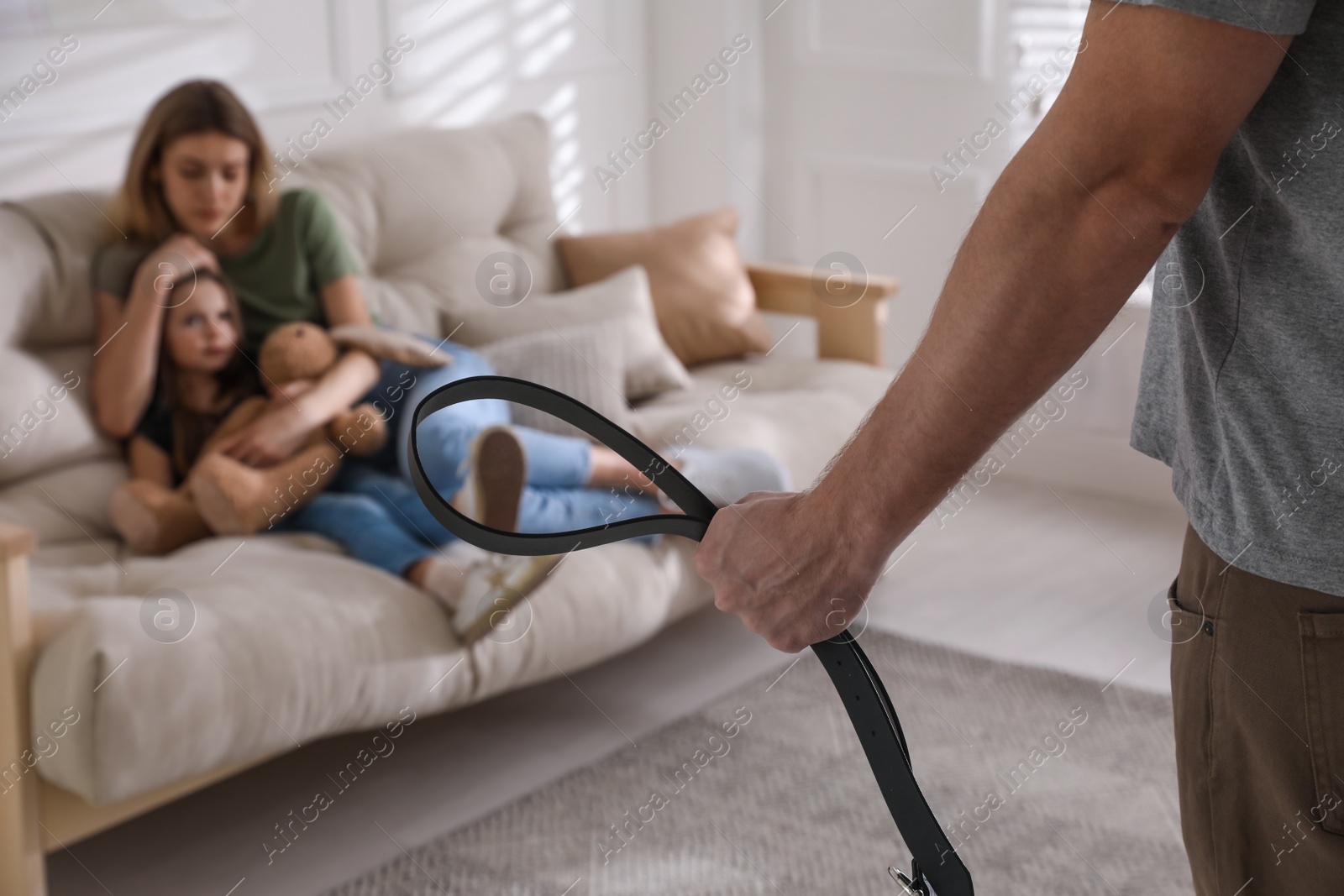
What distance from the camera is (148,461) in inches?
76.5

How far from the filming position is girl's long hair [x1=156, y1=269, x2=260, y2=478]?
1948mm

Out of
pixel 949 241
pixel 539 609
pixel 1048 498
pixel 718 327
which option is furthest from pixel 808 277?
pixel 539 609

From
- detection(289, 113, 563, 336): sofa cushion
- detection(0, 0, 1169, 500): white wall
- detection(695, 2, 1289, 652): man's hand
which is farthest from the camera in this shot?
detection(0, 0, 1169, 500): white wall

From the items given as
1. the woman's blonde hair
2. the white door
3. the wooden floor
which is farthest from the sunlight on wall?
the wooden floor

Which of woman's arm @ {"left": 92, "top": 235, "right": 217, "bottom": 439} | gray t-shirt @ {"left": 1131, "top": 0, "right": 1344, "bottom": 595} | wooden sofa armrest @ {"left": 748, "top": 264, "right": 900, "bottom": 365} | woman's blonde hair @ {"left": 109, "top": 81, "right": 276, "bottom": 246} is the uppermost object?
gray t-shirt @ {"left": 1131, "top": 0, "right": 1344, "bottom": 595}

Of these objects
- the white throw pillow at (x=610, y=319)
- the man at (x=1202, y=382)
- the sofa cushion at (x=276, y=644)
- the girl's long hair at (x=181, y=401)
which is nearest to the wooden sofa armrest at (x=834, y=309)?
the white throw pillow at (x=610, y=319)

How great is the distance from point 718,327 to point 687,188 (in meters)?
1.06

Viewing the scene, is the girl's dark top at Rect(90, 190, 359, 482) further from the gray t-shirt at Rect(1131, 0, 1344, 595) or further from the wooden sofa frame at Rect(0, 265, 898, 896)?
the gray t-shirt at Rect(1131, 0, 1344, 595)

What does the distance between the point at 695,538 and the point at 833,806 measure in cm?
128

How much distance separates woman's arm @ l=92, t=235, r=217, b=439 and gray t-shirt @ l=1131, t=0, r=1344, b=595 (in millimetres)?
1614

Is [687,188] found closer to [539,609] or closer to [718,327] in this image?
[718,327]

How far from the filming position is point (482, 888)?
5.39 feet

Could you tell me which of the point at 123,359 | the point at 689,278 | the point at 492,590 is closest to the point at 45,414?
the point at 123,359

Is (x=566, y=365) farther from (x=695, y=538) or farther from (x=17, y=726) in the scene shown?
(x=695, y=538)
